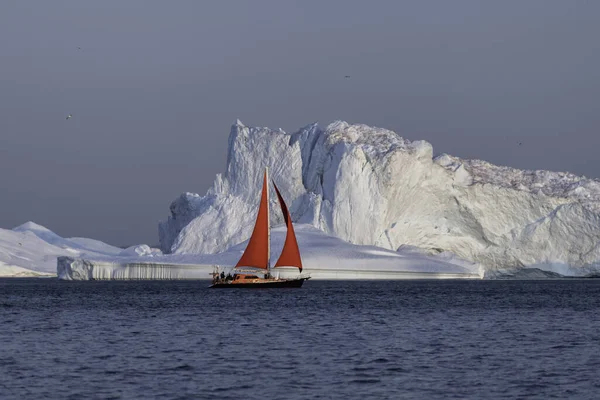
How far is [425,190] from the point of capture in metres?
97.1

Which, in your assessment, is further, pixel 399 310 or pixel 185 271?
pixel 185 271

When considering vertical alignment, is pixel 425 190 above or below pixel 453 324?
above

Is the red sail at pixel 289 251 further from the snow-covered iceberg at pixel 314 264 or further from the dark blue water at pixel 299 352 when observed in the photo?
the dark blue water at pixel 299 352

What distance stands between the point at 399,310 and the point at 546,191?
54.0 meters

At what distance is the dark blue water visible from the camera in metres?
23.3

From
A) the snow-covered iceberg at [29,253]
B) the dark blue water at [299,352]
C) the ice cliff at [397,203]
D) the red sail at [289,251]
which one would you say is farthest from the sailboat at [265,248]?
the snow-covered iceberg at [29,253]

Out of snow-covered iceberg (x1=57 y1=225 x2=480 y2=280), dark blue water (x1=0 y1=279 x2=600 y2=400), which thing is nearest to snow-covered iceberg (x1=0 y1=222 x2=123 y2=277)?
snow-covered iceberg (x1=57 y1=225 x2=480 y2=280)

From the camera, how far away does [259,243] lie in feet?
233

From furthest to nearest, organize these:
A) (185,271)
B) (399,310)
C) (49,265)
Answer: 1. (49,265)
2. (185,271)
3. (399,310)

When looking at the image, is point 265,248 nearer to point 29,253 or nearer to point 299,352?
point 299,352

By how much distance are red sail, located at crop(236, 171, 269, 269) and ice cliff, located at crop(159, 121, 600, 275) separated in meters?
23.7

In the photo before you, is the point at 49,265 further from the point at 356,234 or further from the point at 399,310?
the point at 399,310

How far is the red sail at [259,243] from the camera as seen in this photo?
7056cm

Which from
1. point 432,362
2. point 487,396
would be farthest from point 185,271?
point 487,396
